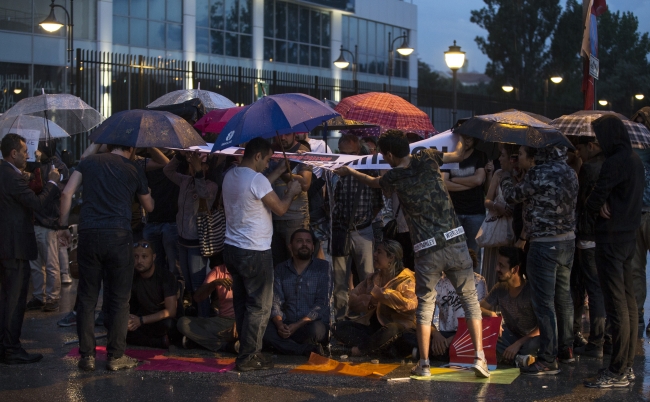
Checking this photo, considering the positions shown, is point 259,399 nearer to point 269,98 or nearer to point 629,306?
point 269,98

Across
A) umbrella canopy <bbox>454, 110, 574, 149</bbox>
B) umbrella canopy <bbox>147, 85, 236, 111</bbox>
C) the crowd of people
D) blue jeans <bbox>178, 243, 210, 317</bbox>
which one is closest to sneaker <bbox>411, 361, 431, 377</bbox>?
the crowd of people

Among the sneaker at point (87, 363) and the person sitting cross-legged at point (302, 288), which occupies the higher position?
the person sitting cross-legged at point (302, 288)

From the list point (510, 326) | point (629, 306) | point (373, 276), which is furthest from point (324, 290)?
point (629, 306)

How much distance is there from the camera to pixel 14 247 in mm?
7152

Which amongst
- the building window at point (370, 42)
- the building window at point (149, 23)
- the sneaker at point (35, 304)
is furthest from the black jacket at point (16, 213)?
the building window at point (370, 42)

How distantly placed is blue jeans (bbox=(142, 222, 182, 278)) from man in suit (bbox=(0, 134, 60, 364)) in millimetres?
1514

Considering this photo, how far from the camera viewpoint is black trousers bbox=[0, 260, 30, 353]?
709 cm

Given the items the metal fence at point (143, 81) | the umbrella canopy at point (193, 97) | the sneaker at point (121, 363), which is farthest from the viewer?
the metal fence at point (143, 81)

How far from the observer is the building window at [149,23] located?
3089cm

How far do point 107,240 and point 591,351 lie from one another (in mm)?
4284

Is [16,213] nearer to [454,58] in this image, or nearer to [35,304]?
[35,304]

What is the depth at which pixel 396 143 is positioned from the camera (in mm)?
6629

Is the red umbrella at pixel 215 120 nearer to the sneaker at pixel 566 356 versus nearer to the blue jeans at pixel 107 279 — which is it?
the blue jeans at pixel 107 279

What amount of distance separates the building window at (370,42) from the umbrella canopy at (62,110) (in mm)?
31927
